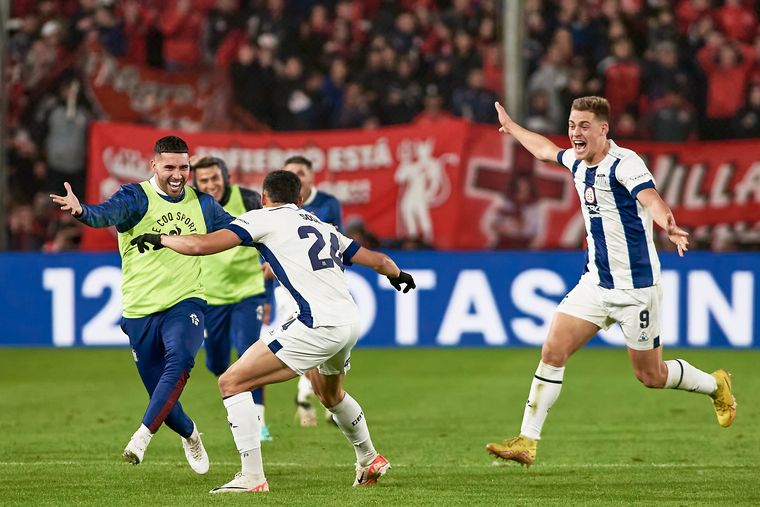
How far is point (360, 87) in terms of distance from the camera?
17484 mm

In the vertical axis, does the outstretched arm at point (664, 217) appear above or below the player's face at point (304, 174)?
above

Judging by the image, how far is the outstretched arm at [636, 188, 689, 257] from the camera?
7.21 metres

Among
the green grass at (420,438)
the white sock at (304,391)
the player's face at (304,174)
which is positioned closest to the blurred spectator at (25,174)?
the green grass at (420,438)

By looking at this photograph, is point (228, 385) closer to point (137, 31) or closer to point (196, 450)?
point (196, 450)

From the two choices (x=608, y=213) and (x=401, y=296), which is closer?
(x=608, y=213)

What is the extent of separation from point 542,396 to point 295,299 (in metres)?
1.73

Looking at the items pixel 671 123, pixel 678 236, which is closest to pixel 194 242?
pixel 678 236

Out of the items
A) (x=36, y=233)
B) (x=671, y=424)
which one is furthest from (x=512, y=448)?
(x=36, y=233)

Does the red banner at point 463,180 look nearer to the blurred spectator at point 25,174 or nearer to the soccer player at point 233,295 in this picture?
the blurred spectator at point 25,174

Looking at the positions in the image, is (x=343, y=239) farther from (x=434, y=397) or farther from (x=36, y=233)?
(x=36, y=233)

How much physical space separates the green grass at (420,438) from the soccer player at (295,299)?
455 mm

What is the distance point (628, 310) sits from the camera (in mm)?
8258

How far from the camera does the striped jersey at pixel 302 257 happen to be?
747 cm

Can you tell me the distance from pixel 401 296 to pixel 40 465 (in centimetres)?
703
